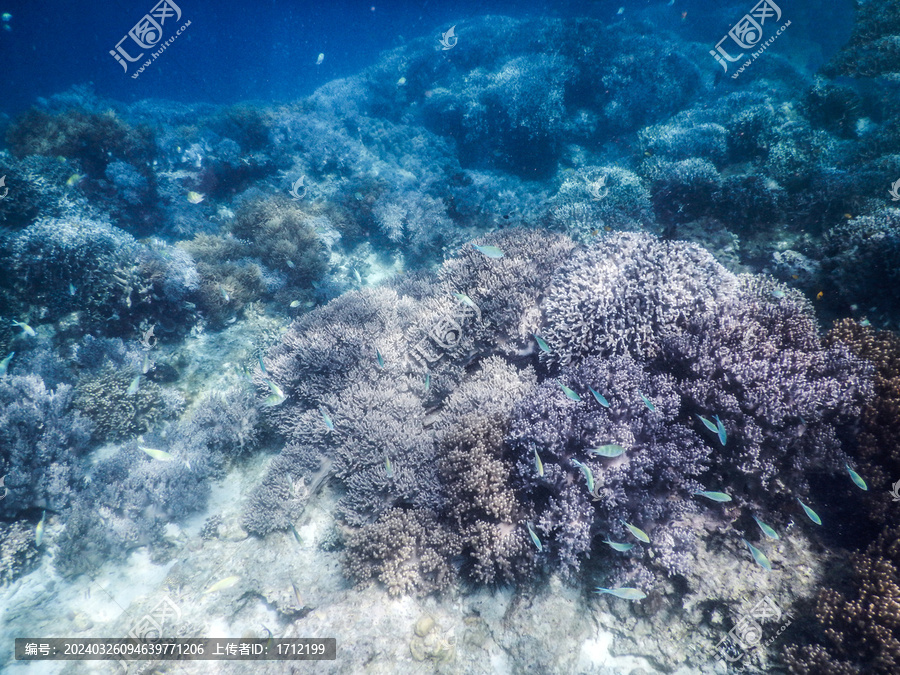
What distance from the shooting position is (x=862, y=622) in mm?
2518

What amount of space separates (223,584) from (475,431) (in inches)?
134

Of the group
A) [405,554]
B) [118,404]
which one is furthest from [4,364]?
[405,554]

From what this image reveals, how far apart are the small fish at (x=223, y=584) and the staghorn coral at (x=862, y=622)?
5.30 metres

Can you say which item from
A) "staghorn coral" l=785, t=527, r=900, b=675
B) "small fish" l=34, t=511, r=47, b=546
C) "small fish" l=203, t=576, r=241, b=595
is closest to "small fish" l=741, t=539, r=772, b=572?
"staghorn coral" l=785, t=527, r=900, b=675

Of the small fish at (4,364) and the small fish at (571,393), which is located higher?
the small fish at (4,364)

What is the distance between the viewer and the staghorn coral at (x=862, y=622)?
242 cm

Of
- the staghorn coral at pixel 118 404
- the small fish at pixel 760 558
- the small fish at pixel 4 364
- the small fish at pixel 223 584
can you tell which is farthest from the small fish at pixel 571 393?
the small fish at pixel 4 364

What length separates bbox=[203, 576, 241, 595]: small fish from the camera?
4012 millimetres

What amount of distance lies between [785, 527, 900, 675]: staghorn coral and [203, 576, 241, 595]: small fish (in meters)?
5.30

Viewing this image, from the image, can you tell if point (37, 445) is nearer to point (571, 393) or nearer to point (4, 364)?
point (4, 364)

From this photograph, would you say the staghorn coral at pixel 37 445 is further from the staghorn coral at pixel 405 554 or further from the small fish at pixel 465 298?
the small fish at pixel 465 298

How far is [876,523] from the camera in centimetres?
303

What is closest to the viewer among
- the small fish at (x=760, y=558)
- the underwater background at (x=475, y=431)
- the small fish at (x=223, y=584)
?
the small fish at (x=760, y=558)

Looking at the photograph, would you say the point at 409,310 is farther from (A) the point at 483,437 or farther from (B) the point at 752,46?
(B) the point at 752,46
